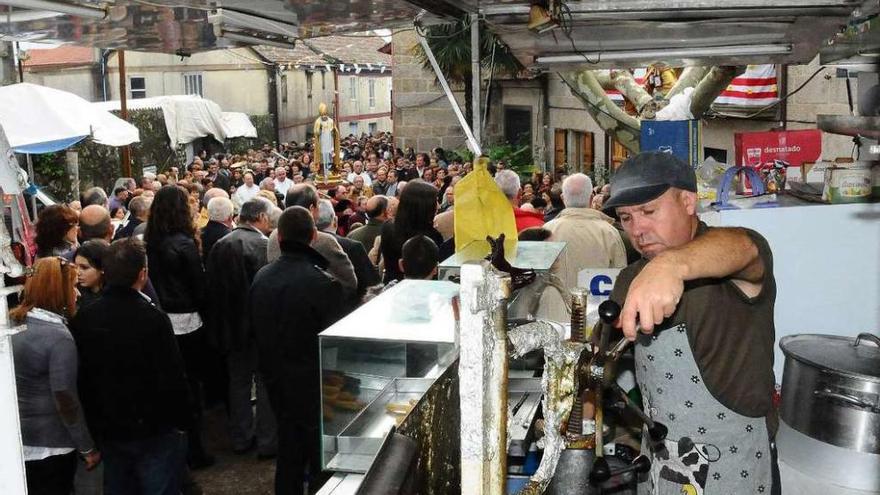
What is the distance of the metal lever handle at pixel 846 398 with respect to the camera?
3.21m

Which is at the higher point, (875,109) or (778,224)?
(875,109)

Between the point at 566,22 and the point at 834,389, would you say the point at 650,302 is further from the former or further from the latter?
the point at 566,22

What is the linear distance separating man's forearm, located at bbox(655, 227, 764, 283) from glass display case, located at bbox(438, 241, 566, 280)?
1.26m

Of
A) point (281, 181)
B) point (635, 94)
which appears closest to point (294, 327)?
point (635, 94)

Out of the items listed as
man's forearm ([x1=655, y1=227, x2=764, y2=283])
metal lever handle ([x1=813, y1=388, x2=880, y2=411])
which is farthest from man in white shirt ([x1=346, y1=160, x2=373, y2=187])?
man's forearm ([x1=655, y1=227, x2=764, y2=283])

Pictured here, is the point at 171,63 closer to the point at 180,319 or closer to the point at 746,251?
the point at 180,319

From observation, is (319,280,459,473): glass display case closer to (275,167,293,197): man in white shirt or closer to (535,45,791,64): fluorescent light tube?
(535,45,791,64): fluorescent light tube

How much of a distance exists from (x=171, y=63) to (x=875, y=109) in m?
35.3

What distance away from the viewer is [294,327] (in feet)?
16.1

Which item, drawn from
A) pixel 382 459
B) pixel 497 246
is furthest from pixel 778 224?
pixel 382 459

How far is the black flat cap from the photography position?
248cm

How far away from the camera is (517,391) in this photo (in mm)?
3346

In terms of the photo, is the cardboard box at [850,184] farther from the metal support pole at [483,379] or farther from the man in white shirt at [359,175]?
the man in white shirt at [359,175]

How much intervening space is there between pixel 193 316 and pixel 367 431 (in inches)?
151
